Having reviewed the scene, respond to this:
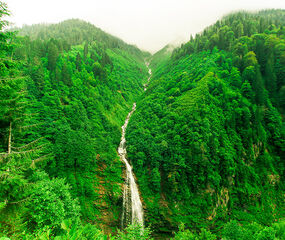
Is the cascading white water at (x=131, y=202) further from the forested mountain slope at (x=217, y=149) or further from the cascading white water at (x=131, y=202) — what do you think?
the forested mountain slope at (x=217, y=149)

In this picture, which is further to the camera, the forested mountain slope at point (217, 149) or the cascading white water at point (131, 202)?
the forested mountain slope at point (217, 149)

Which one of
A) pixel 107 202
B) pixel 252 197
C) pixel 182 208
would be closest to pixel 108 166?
pixel 107 202

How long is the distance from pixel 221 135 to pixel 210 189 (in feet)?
47.7

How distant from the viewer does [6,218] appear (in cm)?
884

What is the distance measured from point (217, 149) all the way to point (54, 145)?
131ft

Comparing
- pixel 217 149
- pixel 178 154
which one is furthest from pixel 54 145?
pixel 217 149

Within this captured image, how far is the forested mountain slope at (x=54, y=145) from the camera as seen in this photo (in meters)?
9.47

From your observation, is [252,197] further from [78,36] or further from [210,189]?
[78,36]

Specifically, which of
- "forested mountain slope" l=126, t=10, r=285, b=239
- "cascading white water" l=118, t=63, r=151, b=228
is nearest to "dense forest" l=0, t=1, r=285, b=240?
"forested mountain slope" l=126, t=10, r=285, b=239

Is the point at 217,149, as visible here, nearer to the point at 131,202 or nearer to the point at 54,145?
the point at 131,202

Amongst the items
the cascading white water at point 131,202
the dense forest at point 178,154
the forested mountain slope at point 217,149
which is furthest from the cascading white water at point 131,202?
the forested mountain slope at point 217,149

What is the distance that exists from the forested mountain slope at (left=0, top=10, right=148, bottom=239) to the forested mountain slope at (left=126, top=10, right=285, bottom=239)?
1021 centimetres

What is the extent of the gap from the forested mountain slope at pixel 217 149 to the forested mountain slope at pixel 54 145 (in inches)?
402

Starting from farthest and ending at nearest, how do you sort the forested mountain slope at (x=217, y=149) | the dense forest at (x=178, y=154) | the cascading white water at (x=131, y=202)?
the forested mountain slope at (x=217, y=149), the cascading white water at (x=131, y=202), the dense forest at (x=178, y=154)
